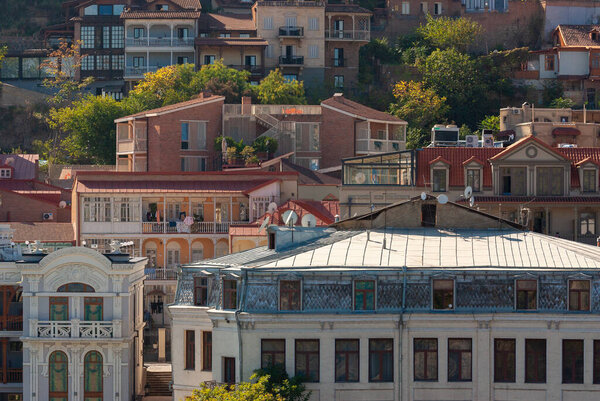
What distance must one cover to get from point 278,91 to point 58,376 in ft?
176

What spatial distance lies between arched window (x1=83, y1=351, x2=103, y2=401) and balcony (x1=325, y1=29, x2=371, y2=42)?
66.7m

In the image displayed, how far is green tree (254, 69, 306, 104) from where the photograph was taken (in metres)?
124

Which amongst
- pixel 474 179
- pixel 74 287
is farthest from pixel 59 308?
pixel 474 179

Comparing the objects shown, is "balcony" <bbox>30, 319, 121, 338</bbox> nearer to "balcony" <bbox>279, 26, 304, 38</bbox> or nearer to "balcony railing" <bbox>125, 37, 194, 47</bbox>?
"balcony" <bbox>279, 26, 304, 38</bbox>

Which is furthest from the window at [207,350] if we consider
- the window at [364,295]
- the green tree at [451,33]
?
the green tree at [451,33]

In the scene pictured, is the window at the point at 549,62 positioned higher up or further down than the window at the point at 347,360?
higher up

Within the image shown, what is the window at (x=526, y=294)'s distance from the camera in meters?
62.1

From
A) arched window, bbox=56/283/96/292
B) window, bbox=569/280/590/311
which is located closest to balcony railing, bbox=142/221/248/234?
arched window, bbox=56/283/96/292

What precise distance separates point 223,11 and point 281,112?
120 ft

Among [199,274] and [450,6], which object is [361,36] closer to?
[450,6]

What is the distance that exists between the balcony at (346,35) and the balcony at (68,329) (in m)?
66.5

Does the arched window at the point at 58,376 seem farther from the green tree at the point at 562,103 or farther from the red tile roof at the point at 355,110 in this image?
the green tree at the point at 562,103

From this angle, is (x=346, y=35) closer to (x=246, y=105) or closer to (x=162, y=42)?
(x=162, y=42)

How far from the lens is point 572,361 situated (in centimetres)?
6181
